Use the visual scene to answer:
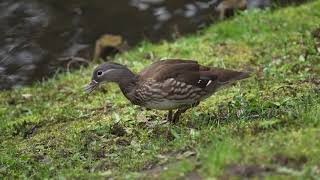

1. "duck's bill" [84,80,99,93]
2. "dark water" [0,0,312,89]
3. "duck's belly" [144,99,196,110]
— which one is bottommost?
"dark water" [0,0,312,89]

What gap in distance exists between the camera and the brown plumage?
6.96m

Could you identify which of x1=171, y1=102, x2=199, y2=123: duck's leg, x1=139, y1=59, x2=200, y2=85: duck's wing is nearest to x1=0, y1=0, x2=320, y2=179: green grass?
x1=171, y1=102, x2=199, y2=123: duck's leg

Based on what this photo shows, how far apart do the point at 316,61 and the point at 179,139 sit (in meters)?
3.52

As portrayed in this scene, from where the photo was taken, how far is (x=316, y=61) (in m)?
9.22

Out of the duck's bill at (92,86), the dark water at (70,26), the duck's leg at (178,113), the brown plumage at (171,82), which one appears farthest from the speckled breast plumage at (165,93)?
the dark water at (70,26)

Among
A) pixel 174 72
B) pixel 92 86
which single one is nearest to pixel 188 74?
pixel 174 72

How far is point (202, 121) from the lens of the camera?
23.3ft

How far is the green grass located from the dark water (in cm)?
126

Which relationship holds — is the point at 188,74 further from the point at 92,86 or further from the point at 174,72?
the point at 92,86

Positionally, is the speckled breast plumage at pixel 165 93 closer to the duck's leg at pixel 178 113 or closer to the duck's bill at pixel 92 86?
the duck's leg at pixel 178 113

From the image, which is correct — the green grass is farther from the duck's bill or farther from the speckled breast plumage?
the duck's bill

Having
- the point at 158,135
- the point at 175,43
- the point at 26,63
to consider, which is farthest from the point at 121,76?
the point at 26,63

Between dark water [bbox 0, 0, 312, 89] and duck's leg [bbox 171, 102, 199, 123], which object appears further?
dark water [bbox 0, 0, 312, 89]

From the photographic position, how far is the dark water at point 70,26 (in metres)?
12.4
